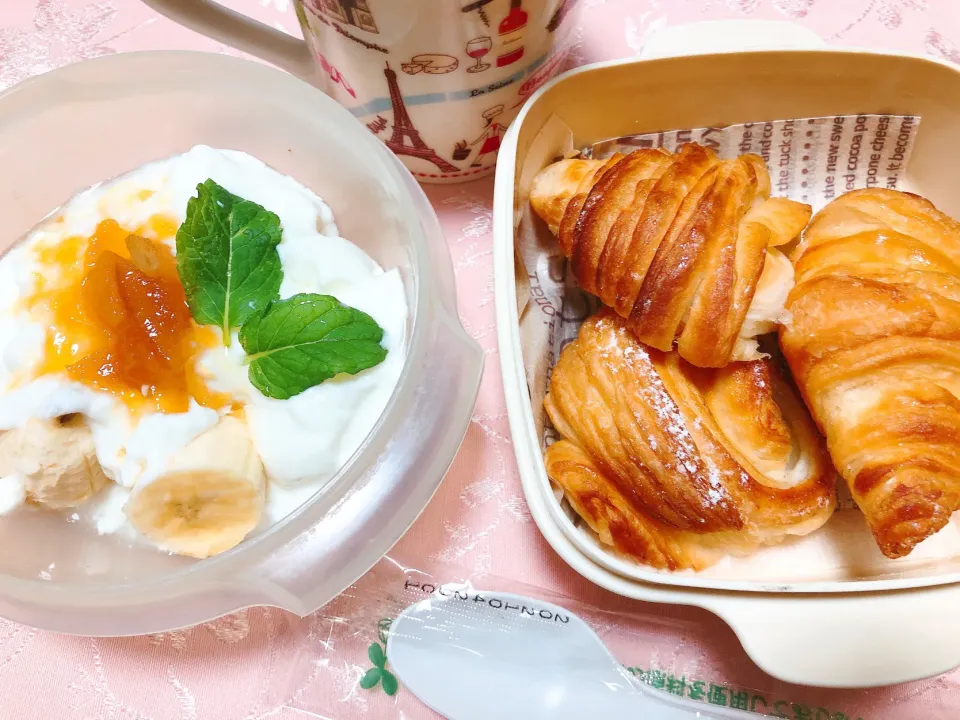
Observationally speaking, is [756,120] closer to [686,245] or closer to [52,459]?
[686,245]

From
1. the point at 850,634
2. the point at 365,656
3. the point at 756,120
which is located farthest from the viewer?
the point at 756,120

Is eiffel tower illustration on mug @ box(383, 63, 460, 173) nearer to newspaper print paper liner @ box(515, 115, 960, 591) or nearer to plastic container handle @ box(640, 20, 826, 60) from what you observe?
newspaper print paper liner @ box(515, 115, 960, 591)

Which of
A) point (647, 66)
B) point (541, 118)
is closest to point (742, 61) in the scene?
point (647, 66)

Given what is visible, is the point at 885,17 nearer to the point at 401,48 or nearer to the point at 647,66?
the point at 647,66

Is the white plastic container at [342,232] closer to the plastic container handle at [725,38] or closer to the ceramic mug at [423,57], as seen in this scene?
the ceramic mug at [423,57]

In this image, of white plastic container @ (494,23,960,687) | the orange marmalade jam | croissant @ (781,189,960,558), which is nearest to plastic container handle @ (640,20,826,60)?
white plastic container @ (494,23,960,687)

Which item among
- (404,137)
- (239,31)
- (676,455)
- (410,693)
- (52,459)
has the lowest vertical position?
(410,693)

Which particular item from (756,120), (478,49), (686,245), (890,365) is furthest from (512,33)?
(890,365)
